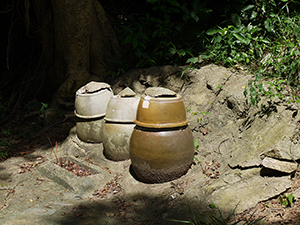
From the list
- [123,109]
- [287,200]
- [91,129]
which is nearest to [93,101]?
[91,129]

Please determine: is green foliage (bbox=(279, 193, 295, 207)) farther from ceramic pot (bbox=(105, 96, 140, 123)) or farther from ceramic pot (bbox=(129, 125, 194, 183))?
ceramic pot (bbox=(105, 96, 140, 123))

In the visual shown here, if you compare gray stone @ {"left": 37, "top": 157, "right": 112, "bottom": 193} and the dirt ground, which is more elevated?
gray stone @ {"left": 37, "top": 157, "right": 112, "bottom": 193}

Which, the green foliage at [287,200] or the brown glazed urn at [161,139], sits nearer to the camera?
the green foliage at [287,200]

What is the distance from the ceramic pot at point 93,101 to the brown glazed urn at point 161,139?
4.28ft

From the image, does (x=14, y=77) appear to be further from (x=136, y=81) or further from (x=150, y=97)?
(x=150, y=97)

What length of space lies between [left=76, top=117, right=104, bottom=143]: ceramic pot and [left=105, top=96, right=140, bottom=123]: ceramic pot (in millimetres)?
586

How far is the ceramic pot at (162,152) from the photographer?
304 cm

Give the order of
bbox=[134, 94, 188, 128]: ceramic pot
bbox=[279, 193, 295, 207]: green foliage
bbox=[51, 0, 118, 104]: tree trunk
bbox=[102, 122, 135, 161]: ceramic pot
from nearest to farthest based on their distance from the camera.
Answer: bbox=[279, 193, 295, 207]: green foliage, bbox=[134, 94, 188, 128]: ceramic pot, bbox=[102, 122, 135, 161]: ceramic pot, bbox=[51, 0, 118, 104]: tree trunk

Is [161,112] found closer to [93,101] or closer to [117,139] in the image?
[117,139]

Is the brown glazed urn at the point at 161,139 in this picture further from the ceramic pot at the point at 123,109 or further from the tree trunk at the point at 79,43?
the tree trunk at the point at 79,43

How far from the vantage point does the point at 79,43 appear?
5.44 meters

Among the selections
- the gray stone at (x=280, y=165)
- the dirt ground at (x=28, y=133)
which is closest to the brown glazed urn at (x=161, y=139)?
the gray stone at (x=280, y=165)

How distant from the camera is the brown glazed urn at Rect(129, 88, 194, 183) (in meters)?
3.04

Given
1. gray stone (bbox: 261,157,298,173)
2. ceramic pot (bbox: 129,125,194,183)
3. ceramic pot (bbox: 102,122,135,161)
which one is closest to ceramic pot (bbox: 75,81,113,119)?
ceramic pot (bbox: 102,122,135,161)
